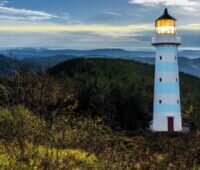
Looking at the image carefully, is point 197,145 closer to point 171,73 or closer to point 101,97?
point 171,73

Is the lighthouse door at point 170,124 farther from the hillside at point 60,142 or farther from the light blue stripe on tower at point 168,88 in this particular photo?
the hillside at point 60,142

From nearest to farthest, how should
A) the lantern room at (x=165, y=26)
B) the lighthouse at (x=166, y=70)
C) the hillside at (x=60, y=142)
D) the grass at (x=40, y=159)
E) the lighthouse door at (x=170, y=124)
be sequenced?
the grass at (x=40, y=159), the hillside at (x=60, y=142), the lighthouse at (x=166, y=70), the lantern room at (x=165, y=26), the lighthouse door at (x=170, y=124)

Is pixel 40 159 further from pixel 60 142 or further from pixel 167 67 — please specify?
pixel 167 67

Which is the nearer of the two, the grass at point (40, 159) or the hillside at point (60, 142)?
the grass at point (40, 159)

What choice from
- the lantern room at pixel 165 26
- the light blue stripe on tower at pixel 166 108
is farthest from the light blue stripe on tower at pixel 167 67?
the light blue stripe on tower at pixel 166 108

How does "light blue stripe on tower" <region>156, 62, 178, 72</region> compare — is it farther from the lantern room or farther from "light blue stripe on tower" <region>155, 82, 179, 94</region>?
the lantern room

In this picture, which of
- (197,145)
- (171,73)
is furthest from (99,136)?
(171,73)

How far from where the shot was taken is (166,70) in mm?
41281

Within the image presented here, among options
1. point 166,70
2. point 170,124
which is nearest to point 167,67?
point 166,70

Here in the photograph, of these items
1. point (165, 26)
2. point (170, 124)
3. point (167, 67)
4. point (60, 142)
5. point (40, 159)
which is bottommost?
point (170, 124)

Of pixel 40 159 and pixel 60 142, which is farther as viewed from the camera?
pixel 40 159

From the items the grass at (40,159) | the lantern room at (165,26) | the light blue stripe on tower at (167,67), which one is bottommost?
the grass at (40,159)

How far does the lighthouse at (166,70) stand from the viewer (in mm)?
41250

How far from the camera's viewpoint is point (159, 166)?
10695mm
